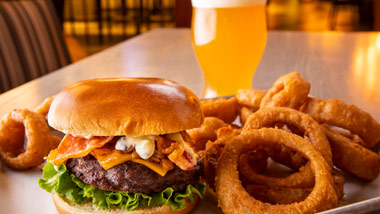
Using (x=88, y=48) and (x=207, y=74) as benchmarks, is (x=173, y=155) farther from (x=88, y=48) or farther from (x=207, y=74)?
(x=88, y=48)

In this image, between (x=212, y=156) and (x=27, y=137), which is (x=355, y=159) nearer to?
(x=212, y=156)

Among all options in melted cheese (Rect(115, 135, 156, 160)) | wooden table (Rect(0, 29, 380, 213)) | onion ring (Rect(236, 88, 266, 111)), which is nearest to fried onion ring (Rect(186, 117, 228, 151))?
onion ring (Rect(236, 88, 266, 111))

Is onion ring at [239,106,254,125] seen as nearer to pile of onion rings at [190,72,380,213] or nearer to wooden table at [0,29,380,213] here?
pile of onion rings at [190,72,380,213]

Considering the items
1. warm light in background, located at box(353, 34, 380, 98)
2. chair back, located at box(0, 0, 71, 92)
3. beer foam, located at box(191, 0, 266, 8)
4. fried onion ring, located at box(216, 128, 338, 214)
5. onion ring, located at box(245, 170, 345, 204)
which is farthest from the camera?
chair back, located at box(0, 0, 71, 92)

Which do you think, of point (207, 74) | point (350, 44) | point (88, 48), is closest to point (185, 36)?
point (350, 44)

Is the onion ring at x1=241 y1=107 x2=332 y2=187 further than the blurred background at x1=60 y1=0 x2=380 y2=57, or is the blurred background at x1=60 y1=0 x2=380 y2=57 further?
the blurred background at x1=60 y1=0 x2=380 y2=57

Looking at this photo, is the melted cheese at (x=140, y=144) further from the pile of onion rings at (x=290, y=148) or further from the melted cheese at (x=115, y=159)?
the pile of onion rings at (x=290, y=148)

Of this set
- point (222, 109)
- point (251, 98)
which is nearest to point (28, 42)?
point (222, 109)
